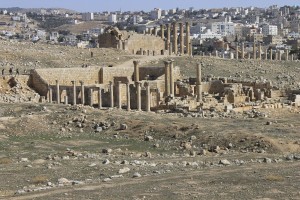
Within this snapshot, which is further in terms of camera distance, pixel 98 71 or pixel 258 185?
pixel 98 71

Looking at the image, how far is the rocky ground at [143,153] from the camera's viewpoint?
1589 centimetres

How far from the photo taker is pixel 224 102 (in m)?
38.8

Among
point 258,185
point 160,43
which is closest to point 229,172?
point 258,185

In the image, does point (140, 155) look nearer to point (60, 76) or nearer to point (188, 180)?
point (188, 180)

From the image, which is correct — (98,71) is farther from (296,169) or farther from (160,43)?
(296,169)

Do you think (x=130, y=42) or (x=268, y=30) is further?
(x=268, y=30)

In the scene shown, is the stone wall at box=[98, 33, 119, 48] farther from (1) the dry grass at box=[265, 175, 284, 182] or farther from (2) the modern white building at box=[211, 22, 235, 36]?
(2) the modern white building at box=[211, 22, 235, 36]

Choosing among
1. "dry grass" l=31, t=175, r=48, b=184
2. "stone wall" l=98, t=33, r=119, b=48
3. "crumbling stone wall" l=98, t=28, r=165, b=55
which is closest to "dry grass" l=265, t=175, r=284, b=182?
"dry grass" l=31, t=175, r=48, b=184

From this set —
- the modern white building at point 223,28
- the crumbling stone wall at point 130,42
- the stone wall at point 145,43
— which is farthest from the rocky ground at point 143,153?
the modern white building at point 223,28

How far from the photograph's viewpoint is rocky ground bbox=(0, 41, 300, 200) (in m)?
15.9

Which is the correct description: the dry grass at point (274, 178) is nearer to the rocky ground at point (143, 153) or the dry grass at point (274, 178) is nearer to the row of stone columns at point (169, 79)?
the rocky ground at point (143, 153)

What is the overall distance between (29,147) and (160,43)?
46.8 m

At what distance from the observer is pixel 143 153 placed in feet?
73.7

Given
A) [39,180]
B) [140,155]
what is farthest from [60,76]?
[39,180]
